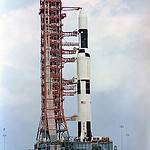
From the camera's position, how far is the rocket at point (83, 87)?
188500mm

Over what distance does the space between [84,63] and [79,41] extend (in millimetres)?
7316

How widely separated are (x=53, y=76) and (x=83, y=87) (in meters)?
12.2

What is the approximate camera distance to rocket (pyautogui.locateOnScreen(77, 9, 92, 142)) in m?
188

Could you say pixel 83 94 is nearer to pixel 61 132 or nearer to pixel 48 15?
pixel 61 132

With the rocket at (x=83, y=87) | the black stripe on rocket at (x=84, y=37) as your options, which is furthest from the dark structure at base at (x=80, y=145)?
the black stripe on rocket at (x=84, y=37)

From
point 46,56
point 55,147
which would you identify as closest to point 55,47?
point 46,56

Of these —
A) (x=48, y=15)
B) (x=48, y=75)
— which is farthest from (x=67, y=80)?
(x=48, y=15)

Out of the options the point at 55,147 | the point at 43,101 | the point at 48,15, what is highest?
the point at 48,15

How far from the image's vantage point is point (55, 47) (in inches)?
7835

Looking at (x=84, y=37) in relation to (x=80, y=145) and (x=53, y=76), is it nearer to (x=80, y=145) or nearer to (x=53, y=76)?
(x=53, y=76)

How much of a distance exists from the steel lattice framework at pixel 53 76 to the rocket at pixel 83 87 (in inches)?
179

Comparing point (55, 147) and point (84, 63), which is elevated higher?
point (84, 63)

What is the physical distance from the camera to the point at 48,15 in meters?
198

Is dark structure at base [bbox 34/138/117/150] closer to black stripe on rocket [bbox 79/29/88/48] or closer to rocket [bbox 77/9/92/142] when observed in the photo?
rocket [bbox 77/9/92/142]
